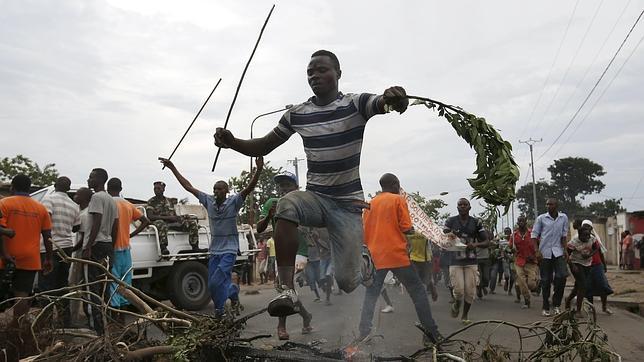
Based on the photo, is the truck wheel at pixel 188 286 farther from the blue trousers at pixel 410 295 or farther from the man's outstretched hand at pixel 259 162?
the man's outstretched hand at pixel 259 162

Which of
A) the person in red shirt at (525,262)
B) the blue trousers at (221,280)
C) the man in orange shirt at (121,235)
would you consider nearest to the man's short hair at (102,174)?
the man in orange shirt at (121,235)

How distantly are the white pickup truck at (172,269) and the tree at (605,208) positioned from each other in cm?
5833

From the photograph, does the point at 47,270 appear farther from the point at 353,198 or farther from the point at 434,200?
the point at 434,200

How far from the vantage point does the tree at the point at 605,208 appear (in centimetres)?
6116

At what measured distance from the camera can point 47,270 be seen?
688cm

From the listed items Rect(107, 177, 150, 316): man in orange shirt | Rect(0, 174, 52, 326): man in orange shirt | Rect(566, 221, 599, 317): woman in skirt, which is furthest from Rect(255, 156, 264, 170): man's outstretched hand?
Rect(566, 221, 599, 317): woman in skirt

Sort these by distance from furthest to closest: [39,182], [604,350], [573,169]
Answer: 1. [573,169]
2. [39,182]
3. [604,350]

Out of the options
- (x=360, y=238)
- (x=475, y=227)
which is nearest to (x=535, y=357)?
(x=360, y=238)

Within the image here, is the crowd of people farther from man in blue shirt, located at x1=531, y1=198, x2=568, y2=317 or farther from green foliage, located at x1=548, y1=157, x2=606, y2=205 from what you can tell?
green foliage, located at x1=548, y1=157, x2=606, y2=205

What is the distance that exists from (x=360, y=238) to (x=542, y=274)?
21.9ft

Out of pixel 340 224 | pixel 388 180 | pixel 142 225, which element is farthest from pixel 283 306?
pixel 142 225

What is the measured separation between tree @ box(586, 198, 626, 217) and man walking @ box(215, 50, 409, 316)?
6226cm

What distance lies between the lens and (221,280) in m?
7.25

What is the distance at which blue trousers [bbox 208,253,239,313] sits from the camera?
7.25m
